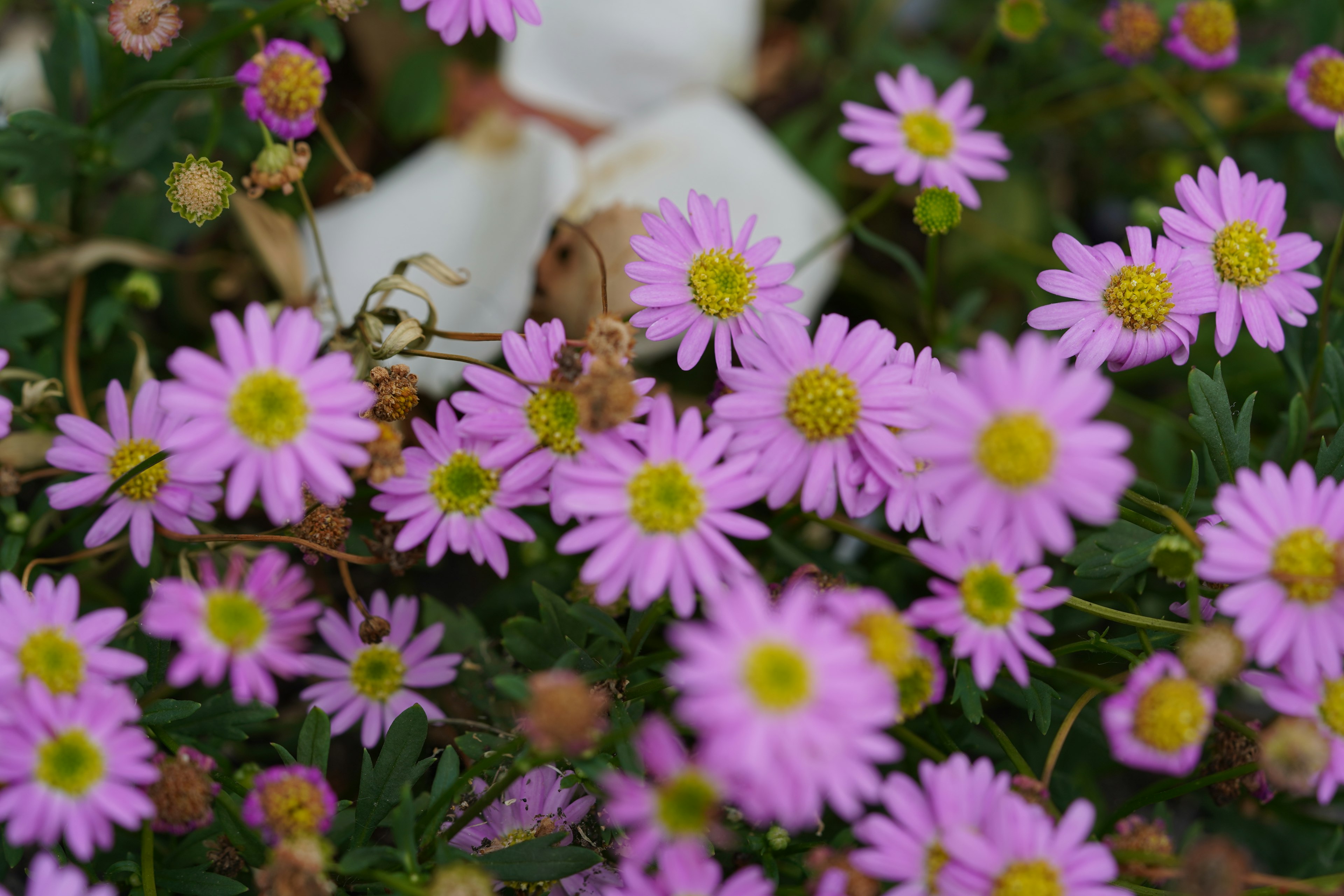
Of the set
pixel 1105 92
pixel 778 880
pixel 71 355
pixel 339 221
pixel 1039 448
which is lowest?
pixel 778 880

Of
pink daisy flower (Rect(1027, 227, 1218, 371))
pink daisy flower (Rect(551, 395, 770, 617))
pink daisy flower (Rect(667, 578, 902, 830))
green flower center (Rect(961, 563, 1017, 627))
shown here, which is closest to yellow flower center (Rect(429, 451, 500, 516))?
pink daisy flower (Rect(551, 395, 770, 617))

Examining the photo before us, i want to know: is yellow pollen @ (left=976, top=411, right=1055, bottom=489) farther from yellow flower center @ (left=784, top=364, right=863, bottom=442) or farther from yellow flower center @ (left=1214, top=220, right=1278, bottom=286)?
yellow flower center @ (left=1214, top=220, right=1278, bottom=286)

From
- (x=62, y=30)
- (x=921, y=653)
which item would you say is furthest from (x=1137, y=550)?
(x=62, y=30)

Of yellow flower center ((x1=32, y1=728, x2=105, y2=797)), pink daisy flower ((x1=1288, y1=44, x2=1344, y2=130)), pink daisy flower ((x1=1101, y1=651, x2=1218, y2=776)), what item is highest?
pink daisy flower ((x1=1288, y1=44, x2=1344, y2=130))

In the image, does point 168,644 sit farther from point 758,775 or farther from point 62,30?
point 62,30

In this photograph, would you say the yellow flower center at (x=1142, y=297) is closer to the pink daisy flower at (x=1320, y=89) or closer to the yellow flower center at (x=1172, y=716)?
the yellow flower center at (x=1172, y=716)

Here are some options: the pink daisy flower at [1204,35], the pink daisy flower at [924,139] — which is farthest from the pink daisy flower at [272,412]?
the pink daisy flower at [1204,35]
